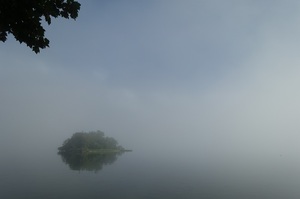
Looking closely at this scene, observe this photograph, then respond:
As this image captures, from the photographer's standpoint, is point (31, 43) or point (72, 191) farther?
point (72, 191)

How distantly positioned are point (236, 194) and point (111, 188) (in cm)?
4026

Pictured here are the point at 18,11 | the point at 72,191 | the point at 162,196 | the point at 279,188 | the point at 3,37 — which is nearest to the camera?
the point at 18,11

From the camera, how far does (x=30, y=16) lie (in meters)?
9.64

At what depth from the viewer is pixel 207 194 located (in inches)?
2913

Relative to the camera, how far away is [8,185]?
267ft

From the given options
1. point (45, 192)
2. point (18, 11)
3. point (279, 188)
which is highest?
point (18, 11)

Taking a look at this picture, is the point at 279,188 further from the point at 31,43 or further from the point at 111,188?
the point at 31,43

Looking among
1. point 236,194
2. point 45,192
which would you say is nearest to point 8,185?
point 45,192

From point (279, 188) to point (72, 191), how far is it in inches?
2832

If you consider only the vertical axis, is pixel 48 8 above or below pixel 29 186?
above

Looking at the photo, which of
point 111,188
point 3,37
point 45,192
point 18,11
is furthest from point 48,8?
point 111,188

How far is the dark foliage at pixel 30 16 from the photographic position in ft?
30.4

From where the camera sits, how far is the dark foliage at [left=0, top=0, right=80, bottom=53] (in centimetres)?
927

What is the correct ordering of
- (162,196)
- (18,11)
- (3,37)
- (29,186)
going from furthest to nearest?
1. (29,186)
2. (162,196)
3. (3,37)
4. (18,11)
